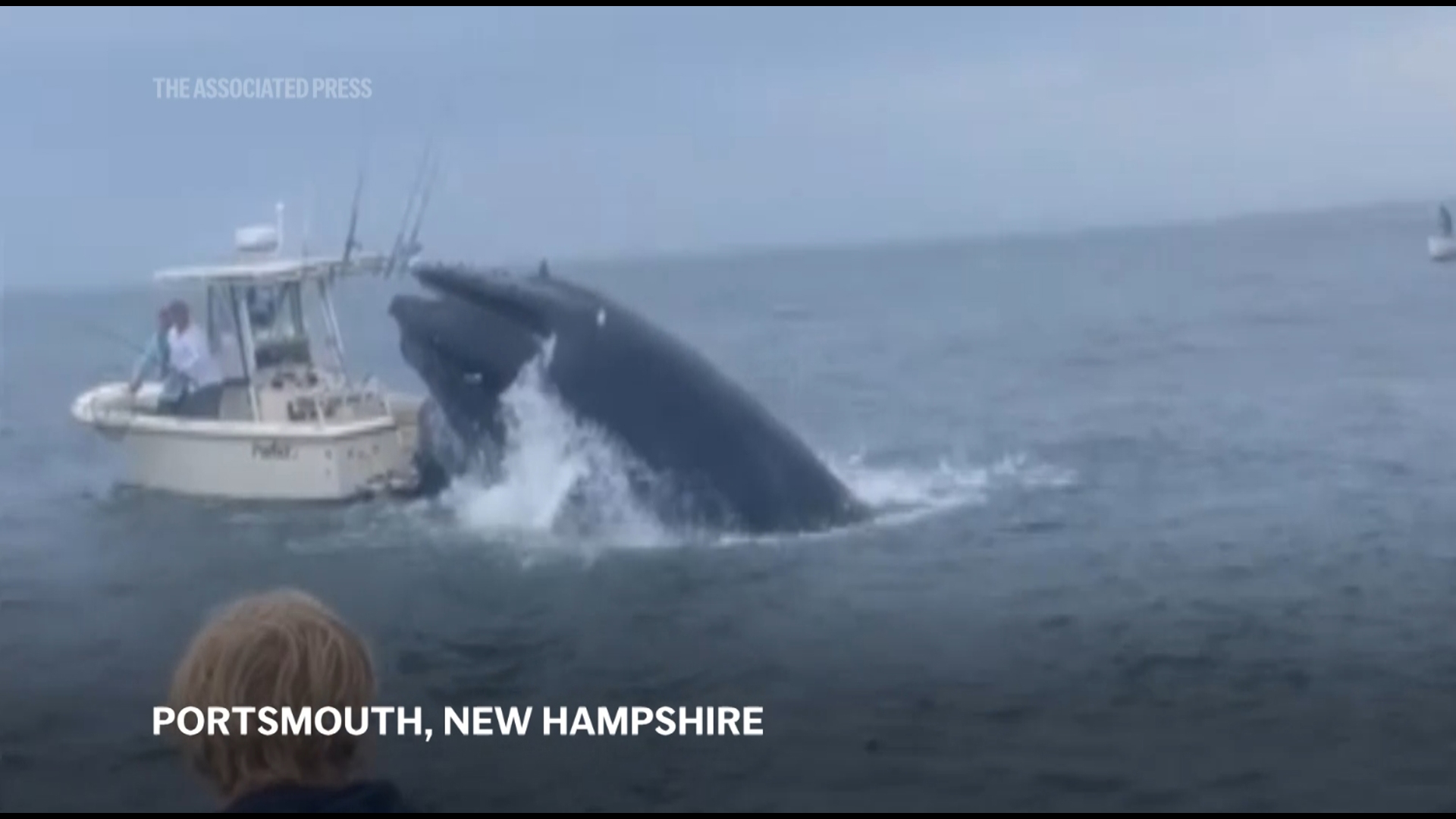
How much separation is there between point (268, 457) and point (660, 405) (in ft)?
11.5

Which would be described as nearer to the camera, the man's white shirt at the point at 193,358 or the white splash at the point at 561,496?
the white splash at the point at 561,496

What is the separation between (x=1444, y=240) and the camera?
64.8 feet

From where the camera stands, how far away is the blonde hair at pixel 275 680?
10.9 ft

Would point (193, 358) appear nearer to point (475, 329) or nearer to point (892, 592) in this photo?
point (475, 329)

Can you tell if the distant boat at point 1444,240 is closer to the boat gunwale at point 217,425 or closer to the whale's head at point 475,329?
the whale's head at point 475,329

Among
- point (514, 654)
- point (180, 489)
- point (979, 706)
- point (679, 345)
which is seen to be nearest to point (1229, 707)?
point (979, 706)

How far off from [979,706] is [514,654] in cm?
287

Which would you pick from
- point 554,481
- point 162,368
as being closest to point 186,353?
point 162,368

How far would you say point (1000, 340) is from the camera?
28922 mm

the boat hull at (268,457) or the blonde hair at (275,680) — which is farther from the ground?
the boat hull at (268,457)

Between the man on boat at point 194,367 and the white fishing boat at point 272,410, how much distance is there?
74 millimetres

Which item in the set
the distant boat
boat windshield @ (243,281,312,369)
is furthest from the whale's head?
the distant boat

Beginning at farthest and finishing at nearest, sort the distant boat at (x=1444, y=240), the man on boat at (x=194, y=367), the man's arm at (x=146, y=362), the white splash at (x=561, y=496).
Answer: the distant boat at (x=1444, y=240) < the man's arm at (x=146, y=362) < the man on boat at (x=194, y=367) < the white splash at (x=561, y=496)

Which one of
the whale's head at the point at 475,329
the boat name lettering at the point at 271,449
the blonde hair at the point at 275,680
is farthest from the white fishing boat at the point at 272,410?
the blonde hair at the point at 275,680
